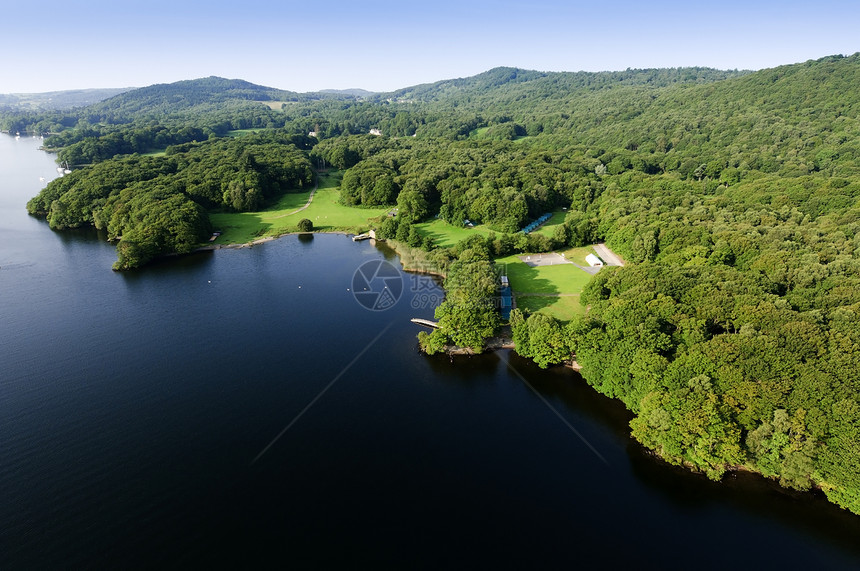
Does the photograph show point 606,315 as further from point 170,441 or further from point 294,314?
point 170,441

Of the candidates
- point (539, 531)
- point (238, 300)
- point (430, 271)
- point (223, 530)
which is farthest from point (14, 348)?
point (539, 531)

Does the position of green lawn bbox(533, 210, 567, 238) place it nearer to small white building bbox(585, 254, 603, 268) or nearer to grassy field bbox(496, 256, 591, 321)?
small white building bbox(585, 254, 603, 268)

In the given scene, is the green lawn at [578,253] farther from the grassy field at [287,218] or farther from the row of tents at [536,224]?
the grassy field at [287,218]

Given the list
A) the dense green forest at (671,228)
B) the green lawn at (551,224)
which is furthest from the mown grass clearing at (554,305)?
the green lawn at (551,224)

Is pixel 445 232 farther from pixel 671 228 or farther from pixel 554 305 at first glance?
pixel 671 228

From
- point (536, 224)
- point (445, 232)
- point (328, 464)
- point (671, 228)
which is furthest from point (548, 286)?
point (328, 464)

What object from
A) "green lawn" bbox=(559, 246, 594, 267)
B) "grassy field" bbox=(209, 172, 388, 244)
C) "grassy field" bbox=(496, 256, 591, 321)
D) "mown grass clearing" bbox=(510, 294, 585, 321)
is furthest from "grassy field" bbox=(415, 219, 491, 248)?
"mown grass clearing" bbox=(510, 294, 585, 321)
